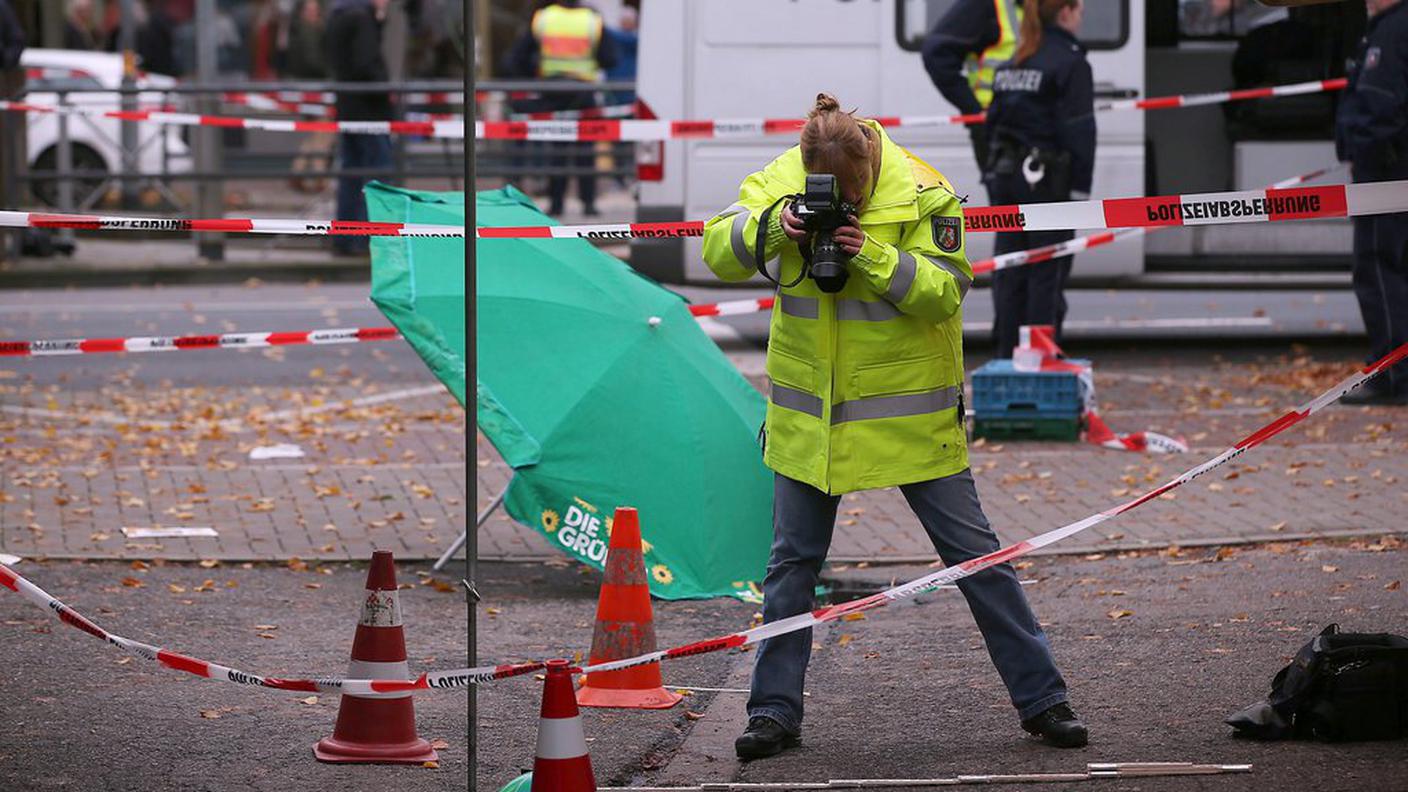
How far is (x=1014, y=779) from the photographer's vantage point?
511cm

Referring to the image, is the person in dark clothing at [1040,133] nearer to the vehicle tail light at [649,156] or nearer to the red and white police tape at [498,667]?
the vehicle tail light at [649,156]

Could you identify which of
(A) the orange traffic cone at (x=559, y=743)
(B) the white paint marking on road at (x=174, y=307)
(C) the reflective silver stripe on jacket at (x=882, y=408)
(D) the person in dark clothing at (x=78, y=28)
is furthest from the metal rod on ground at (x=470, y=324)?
(D) the person in dark clothing at (x=78, y=28)

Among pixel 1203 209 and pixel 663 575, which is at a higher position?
pixel 1203 209

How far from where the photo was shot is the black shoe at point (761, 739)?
5.37 metres

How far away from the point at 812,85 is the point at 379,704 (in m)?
8.02

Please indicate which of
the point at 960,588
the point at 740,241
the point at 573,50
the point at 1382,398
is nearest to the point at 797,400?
the point at 740,241

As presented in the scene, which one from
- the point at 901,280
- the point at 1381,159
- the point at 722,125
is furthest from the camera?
the point at 722,125

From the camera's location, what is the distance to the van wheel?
17812mm

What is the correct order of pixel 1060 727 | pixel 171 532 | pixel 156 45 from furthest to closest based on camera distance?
pixel 156 45 → pixel 171 532 → pixel 1060 727

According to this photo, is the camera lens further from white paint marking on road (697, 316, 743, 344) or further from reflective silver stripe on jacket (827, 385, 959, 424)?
white paint marking on road (697, 316, 743, 344)

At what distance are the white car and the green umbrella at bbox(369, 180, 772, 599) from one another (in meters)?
11.0

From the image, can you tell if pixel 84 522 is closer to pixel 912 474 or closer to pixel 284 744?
pixel 284 744

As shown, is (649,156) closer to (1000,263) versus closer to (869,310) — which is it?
(1000,263)

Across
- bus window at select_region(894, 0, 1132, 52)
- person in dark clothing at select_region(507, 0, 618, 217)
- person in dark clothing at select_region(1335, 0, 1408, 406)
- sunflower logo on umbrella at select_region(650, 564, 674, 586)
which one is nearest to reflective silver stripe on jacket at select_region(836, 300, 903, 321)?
sunflower logo on umbrella at select_region(650, 564, 674, 586)
